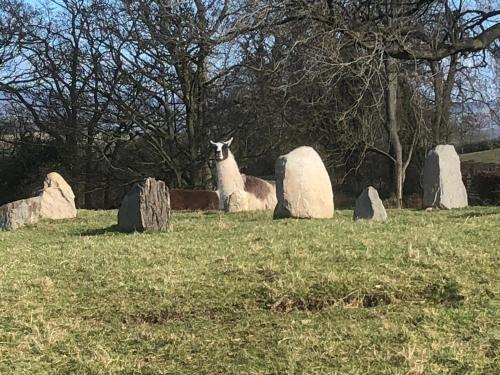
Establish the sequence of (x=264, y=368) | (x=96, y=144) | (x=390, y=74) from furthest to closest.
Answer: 1. (x=96, y=144)
2. (x=390, y=74)
3. (x=264, y=368)

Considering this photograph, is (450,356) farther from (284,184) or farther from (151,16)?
(151,16)

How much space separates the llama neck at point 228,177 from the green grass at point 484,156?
48.8ft

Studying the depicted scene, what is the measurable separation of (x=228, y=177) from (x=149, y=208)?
6408mm

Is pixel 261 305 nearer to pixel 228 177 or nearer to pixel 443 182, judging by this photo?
pixel 228 177

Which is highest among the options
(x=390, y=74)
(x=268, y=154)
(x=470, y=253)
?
(x=390, y=74)

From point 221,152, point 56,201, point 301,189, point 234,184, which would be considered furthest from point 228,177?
point 301,189

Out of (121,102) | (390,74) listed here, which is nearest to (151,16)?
(121,102)

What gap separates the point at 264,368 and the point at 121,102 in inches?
838

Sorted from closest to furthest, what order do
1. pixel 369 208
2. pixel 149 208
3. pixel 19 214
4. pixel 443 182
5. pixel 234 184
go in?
pixel 149 208
pixel 369 208
pixel 19 214
pixel 443 182
pixel 234 184

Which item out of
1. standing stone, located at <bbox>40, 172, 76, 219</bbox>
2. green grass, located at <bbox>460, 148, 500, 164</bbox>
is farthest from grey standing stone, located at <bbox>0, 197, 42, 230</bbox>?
green grass, located at <bbox>460, 148, 500, 164</bbox>

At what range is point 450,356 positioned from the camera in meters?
3.75

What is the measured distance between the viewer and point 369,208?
1015cm

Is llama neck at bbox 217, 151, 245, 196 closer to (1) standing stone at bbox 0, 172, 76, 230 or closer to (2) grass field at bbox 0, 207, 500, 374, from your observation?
(1) standing stone at bbox 0, 172, 76, 230

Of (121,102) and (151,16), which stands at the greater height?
(151,16)
